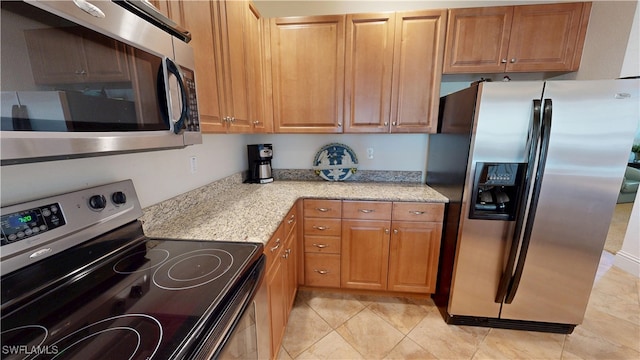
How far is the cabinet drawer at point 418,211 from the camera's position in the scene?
1832 millimetres

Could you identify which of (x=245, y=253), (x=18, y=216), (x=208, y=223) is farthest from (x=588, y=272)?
(x=18, y=216)

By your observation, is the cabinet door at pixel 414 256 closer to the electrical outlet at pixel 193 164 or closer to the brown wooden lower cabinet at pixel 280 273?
the brown wooden lower cabinet at pixel 280 273

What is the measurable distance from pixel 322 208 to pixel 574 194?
1.58 metres

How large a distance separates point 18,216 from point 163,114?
47 centimetres

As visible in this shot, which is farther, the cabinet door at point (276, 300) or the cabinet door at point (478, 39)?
the cabinet door at point (478, 39)

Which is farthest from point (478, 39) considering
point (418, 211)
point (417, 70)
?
point (418, 211)

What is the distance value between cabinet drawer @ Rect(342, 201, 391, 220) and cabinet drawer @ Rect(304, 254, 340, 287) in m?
0.39

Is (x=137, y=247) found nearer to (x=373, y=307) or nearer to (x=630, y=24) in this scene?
(x=373, y=307)

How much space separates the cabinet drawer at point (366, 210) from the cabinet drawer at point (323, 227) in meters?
0.10

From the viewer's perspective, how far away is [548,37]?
175 cm

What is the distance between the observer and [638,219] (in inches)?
93.8

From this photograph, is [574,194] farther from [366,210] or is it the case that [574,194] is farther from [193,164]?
[193,164]

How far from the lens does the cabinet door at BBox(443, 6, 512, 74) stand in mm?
1764

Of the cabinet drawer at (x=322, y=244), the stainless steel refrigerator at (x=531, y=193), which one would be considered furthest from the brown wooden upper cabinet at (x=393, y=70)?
the cabinet drawer at (x=322, y=244)
